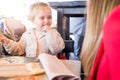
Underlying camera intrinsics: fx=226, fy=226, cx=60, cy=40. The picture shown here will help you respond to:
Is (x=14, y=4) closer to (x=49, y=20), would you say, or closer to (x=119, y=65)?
(x=49, y=20)

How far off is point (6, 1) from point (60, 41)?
1048 millimetres

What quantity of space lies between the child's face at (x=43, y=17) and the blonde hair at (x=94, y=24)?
0.72 meters

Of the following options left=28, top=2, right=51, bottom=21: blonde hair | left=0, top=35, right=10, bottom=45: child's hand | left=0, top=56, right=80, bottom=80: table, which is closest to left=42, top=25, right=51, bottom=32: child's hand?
left=28, top=2, right=51, bottom=21: blonde hair

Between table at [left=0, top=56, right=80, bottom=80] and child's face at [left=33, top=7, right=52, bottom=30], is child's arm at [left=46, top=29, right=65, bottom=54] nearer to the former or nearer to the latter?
child's face at [left=33, top=7, right=52, bottom=30]

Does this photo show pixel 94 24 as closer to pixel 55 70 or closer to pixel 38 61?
pixel 55 70

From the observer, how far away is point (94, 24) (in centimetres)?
79

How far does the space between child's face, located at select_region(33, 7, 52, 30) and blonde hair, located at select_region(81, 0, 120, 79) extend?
72 cm

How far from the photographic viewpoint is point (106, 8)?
77 cm

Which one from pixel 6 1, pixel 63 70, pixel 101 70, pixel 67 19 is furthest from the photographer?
pixel 6 1

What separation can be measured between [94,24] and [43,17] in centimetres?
77

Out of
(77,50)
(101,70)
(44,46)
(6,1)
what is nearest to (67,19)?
(77,50)

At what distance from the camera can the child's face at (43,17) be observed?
4.95 ft

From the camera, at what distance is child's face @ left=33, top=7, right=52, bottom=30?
4.95ft

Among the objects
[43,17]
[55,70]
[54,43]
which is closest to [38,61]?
[55,70]
